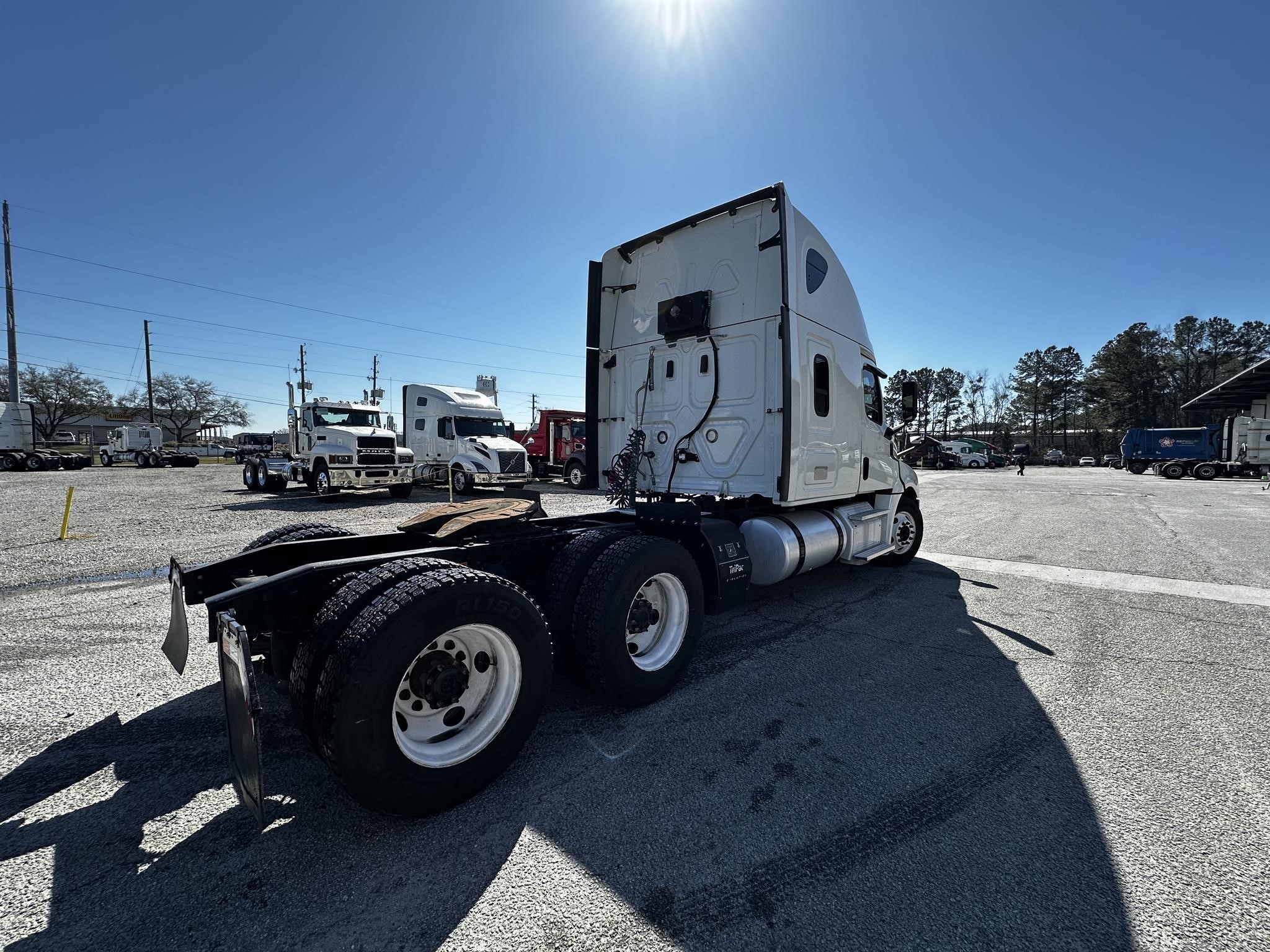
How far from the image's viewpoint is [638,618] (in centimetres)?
357

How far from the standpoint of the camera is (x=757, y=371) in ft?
16.7

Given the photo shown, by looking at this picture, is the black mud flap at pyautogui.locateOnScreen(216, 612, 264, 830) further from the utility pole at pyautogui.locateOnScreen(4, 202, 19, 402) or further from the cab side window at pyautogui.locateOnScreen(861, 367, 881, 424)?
the utility pole at pyautogui.locateOnScreen(4, 202, 19, 402)

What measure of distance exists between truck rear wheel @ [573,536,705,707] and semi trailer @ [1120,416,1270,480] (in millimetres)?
37463

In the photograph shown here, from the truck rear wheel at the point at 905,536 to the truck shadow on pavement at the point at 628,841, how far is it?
4.29 meters

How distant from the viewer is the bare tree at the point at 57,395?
59406 mm

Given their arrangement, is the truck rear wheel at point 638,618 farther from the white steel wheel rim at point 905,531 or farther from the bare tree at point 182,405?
the bare tree at point 182,405

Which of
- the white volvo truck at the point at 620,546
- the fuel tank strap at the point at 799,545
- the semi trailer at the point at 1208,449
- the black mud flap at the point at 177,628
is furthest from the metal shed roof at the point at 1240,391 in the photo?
the black mud flap at the point at 177,628

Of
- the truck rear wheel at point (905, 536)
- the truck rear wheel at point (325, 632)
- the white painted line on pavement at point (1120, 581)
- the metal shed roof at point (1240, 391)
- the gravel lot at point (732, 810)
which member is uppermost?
the metal shed roof at point (1240, 391)

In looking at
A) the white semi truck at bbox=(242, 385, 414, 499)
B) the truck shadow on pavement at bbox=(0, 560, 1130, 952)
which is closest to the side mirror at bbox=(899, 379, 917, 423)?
the truck shadow on pavement at bbox=(0, 560, 1130, 952)

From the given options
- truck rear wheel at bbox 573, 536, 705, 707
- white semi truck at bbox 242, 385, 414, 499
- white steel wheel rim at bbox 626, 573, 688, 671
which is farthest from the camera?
white semi truck at bbox 242, 385, 414, 499

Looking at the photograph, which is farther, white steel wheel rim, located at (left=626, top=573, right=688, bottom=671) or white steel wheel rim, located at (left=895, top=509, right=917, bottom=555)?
white steel wheel rim, located at (left=895, top=509, right=917, bottom=555)

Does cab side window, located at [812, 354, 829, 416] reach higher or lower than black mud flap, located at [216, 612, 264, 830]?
higher

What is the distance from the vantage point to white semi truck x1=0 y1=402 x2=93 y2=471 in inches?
1219

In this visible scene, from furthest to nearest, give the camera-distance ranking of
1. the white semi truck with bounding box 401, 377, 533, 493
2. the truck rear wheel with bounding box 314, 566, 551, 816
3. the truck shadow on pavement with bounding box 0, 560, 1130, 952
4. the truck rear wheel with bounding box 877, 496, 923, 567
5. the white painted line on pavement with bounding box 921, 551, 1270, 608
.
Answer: the white semi truck with bounding box 401, 377, 533, 493
the truck rear wheel with bounding box 877, 496, 923, 567
the white painted line on pavement with bounding box 921, 551, 1270, 608
the truck rear wheel with bounding box 314, 566, 551, 816
the truck shadow on pavement with bounding box 0, 560, 1130, 952
